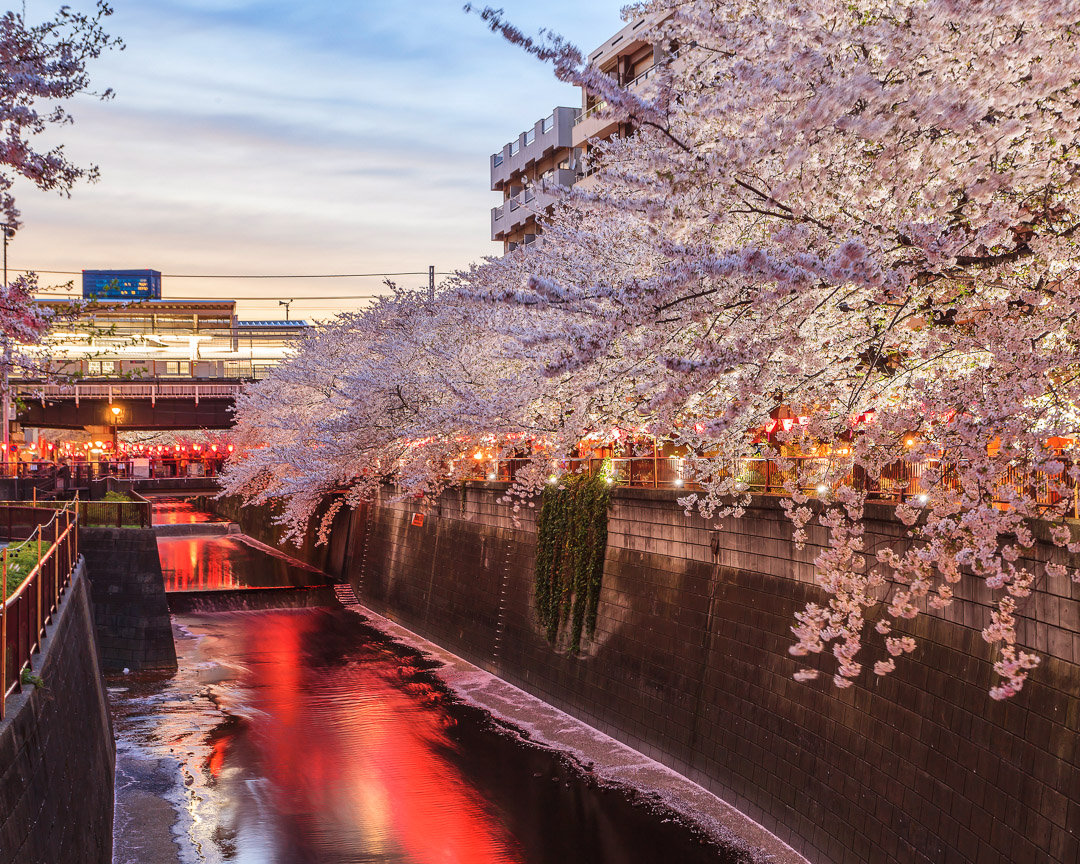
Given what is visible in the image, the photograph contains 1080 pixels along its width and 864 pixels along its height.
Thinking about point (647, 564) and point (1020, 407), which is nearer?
point (1020, 407)

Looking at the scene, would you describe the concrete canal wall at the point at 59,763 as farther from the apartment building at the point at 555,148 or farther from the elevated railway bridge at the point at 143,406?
the elevated railway bridge at the point at 143,406

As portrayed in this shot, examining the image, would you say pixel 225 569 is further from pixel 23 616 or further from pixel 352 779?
pixel 23 616

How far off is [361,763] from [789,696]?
834cm

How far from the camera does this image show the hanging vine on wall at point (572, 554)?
20875 mm

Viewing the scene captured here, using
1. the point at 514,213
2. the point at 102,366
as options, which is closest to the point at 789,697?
the point at 514,213

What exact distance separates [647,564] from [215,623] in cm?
1958

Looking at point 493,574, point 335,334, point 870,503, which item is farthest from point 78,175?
point 335,334

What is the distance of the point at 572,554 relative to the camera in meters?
21.8

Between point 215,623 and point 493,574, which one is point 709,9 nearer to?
point 493,574

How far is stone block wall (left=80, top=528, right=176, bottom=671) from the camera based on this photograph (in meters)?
25.8

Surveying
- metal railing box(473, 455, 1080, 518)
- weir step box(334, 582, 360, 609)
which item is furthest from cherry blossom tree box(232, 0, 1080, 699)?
weir step box(334, 582, 360, 609)

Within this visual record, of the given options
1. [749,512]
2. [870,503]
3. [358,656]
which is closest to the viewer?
[870,503]

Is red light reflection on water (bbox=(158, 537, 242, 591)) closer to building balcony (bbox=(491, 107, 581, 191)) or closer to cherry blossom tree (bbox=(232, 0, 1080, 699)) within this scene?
building balcony (bbox=(491, 107, 581, 191))

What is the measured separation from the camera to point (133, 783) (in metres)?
17.3
